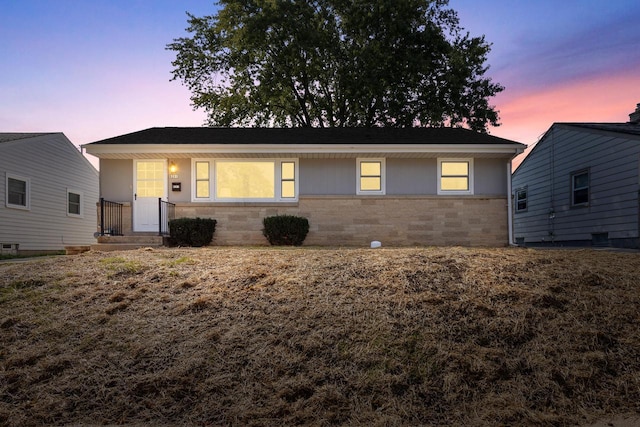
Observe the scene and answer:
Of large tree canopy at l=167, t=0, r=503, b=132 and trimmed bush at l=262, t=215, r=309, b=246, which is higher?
large tree canopy at l=167, t=0, r=503, b=132

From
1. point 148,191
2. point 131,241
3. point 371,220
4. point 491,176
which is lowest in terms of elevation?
point 131,241

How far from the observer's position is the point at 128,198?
45.9 ft

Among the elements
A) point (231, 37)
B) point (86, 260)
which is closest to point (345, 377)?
point (86, 260)

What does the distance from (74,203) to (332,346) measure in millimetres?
18731

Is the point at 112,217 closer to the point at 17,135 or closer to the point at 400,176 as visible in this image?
the point at 17,135

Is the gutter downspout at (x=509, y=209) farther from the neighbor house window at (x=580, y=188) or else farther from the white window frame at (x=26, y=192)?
the white window frame at (x=26, y=192)

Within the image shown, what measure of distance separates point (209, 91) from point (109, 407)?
68.3ft

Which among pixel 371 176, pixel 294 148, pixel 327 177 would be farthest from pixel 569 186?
pixel 294 148

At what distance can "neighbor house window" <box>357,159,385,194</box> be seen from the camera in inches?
546

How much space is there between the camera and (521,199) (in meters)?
20.2

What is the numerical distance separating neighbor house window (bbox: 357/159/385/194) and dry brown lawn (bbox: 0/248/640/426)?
7.12m

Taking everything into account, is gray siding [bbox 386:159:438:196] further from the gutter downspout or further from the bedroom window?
the bedroom window

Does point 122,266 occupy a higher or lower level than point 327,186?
lower

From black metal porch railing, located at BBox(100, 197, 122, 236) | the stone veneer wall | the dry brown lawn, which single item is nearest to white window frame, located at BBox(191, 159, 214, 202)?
the stone veneer wall
